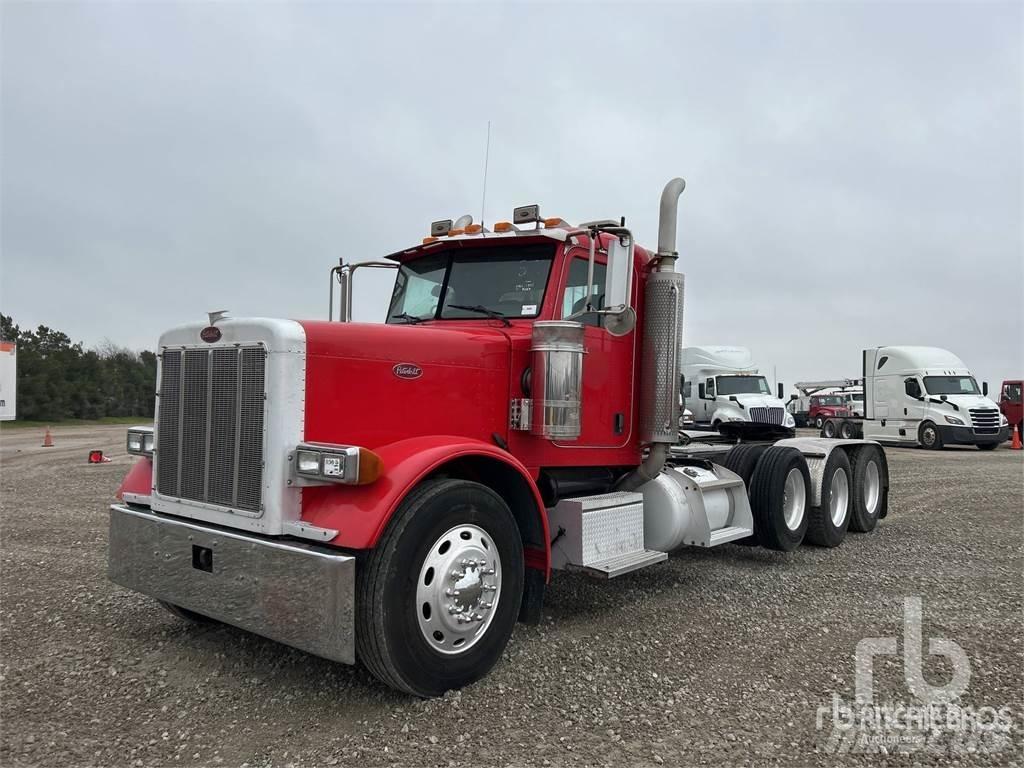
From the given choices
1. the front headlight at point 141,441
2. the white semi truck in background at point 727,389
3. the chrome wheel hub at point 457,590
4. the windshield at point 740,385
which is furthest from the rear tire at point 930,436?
the front headlight at point 141,441

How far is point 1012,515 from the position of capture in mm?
10281

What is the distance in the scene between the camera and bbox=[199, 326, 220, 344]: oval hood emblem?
4172mm

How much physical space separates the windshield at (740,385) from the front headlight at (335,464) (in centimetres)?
2035

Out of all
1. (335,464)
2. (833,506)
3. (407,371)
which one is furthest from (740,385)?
(335,464)

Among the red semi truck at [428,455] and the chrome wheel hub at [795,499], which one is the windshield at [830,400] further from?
the red semi truck at [428,455]

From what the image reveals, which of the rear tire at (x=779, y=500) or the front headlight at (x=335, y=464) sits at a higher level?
the front headlight at (x=335, y=464)

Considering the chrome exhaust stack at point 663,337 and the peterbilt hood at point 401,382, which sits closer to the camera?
the peterbilt hood at point 401,382

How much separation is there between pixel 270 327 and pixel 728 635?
3.49 m

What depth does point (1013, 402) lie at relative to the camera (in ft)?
96.2

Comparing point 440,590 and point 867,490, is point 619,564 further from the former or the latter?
point 867,490

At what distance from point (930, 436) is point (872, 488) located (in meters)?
16.9

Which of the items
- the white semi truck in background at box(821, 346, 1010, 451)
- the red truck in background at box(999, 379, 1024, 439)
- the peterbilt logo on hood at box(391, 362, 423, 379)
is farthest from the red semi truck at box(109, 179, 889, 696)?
the red truck in background at box(999, 379, 1024, 439)

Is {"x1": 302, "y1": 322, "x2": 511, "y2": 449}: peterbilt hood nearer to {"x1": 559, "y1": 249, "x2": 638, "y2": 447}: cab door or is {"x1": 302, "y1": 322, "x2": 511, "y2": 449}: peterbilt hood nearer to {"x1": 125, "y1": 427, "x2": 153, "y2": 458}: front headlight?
{"x1": 559, "y1": 249, "x2": 638, "y2": 447}: cab door

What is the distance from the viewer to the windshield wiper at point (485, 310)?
522 cm
